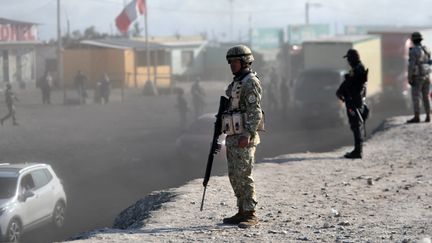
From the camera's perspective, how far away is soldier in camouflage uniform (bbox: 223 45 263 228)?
8.69m

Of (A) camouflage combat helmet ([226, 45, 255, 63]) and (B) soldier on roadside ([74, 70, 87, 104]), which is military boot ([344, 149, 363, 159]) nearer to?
(A) camouflage combat helmet ([226, 45, 255, 63])

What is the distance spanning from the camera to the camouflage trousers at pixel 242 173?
348 inches

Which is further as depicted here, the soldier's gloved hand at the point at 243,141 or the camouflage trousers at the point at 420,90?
the camouflage trousers at the point at 420,90

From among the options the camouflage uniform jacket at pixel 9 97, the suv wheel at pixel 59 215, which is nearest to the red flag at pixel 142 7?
the camouflage uniform jacket at pixel 9 97

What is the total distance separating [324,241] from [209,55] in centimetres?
5570

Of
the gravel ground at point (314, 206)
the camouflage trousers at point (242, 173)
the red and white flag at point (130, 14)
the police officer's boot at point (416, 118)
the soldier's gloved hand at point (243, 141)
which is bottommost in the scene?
the gravel ground at point (314, 206)

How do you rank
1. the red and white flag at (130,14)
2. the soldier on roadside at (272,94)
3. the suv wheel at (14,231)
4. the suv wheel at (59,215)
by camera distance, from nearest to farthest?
the suv wheel at (14,231) → the suv wheel at (59,215) → the soldier on roadside at (272,94) → the red and white flag at (130,14)

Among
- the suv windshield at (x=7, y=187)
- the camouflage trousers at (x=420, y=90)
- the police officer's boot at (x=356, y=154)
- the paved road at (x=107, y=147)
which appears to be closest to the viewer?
the suv windshield at (x=7, y=187)

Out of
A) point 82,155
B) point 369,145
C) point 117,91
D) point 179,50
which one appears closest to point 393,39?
Result: point 117,91

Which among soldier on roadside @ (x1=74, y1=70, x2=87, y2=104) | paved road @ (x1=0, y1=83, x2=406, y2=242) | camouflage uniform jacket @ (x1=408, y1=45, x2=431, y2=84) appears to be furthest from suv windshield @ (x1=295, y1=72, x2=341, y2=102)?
camouflage uniform jacket @ (x1=408, y1=45, x2=431, y2=84)

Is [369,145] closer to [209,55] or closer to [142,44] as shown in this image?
[142,44]

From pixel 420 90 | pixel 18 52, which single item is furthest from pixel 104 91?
pixel 420 90

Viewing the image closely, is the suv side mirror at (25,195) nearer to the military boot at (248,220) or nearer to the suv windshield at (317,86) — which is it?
the military boot at (248,220)

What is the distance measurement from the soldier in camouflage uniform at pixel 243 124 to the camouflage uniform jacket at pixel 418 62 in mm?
9263
